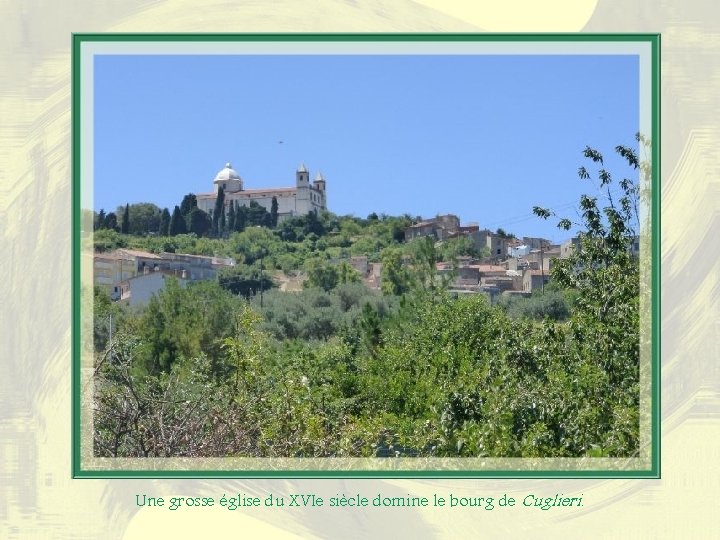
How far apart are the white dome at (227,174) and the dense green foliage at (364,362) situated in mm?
392

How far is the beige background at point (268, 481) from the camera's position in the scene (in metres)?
4.47

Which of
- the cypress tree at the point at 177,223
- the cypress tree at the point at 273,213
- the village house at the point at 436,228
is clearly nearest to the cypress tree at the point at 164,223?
the cypress tree at the point at 177,223

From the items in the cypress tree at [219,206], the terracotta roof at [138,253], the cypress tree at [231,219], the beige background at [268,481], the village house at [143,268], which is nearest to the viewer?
the beige background at [268,481]

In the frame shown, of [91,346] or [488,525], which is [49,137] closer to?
[91,346]

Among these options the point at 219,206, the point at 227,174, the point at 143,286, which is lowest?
the point at 143,286

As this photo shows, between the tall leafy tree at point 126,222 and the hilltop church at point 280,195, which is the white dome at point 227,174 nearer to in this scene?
the hilltop church at point 280,195

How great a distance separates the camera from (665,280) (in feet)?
14.7

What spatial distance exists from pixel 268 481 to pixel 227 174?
2.23m

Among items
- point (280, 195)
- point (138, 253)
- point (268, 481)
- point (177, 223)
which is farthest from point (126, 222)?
point (268, 481)

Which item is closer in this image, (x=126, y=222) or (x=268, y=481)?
(x=268, y=481)

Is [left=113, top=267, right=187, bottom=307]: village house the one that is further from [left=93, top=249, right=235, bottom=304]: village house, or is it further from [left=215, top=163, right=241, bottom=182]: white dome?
[left=215, top=163, right=241, bottom=182]: white dome

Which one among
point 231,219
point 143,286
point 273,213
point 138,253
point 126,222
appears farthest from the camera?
point 273,213

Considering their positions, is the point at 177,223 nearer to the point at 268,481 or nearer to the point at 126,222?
the point at 126,222

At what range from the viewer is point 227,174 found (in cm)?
600
